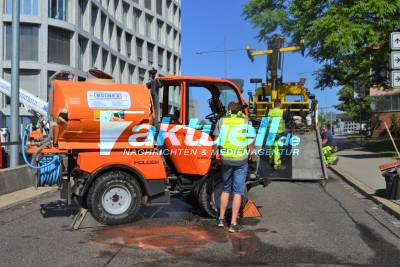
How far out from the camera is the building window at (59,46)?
3591 centimetres

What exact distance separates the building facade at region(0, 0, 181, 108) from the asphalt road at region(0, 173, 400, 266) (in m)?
19.9

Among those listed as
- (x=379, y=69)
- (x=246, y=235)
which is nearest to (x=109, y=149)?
(x=246, y=235)

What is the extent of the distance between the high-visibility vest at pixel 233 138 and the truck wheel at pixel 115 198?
1553 millimetres

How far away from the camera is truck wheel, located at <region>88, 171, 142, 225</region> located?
761 cm

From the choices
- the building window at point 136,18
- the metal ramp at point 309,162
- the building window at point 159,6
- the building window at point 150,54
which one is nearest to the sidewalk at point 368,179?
the metal ramp at point 309,162

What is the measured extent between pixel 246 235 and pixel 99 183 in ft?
7.83

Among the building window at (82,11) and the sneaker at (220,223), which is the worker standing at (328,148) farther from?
the building window at (82,11)

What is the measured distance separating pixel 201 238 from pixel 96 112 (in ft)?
8.11

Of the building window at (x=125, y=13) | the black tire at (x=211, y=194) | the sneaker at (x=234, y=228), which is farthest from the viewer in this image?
the building window at (x=125, y=13)

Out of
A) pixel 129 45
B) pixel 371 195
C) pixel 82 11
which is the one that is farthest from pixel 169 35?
pixel 371 195

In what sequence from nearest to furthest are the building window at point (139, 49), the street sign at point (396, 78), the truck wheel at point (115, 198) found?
the truck wheel at point (115, 198), the street sign at point (396, 78), the building window at point (139, 49)

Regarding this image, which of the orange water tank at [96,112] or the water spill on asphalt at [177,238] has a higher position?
the orange water tank at [96,112]

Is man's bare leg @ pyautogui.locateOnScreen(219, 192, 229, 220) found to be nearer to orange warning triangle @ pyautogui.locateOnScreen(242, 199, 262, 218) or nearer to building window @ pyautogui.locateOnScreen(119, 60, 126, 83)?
orange warning triangle @ pyautogui.locateOnScreen(242, 199, 262, 218)

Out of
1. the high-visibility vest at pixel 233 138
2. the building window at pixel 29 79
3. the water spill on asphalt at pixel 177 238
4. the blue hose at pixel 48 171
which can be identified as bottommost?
the water spill on asphalt at pixel 177 238
